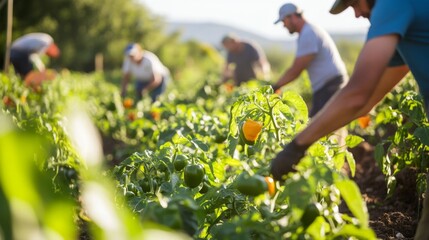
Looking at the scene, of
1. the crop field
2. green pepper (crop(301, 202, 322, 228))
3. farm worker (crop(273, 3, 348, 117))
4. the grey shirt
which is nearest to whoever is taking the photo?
the crop field

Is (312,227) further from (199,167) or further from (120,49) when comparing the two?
(120,49)

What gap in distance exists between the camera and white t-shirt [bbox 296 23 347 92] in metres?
4.52

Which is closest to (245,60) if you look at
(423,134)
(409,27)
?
(423,134)

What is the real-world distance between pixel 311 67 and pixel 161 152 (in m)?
2.29

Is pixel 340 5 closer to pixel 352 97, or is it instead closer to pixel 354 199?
pixel 352 97

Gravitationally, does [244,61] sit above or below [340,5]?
above

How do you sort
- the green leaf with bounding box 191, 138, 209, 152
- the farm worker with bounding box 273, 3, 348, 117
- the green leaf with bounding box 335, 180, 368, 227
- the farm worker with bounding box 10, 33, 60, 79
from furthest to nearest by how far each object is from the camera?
the farm worker with bounding box 10, 33, 60, 79
the farm worker with bounding box 273, 3, 348, 117
the green leaf with bounding box 191, 138, 209, 152
the green leaf with bounding box 335, 180, 368, 227

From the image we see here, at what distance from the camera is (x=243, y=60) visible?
8.15 metres

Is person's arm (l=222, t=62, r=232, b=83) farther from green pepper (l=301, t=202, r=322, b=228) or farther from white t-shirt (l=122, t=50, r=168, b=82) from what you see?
green pepper (l=301, t=202, r=322, b=228)

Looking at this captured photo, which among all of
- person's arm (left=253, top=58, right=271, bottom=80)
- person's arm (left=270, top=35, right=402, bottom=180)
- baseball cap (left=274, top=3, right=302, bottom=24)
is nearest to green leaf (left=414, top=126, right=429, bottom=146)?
person's arm (left=270, top=35, right=402, bottom=180)

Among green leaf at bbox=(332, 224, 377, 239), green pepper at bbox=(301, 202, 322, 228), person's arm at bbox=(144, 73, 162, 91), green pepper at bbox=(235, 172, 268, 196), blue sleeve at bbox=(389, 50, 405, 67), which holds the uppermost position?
person's arm at bbox=(144, 73, 162, 91)

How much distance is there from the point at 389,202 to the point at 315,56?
52.7 inches

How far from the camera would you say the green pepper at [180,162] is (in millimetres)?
2488

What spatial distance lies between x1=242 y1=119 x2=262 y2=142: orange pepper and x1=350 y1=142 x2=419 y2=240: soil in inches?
36.2
